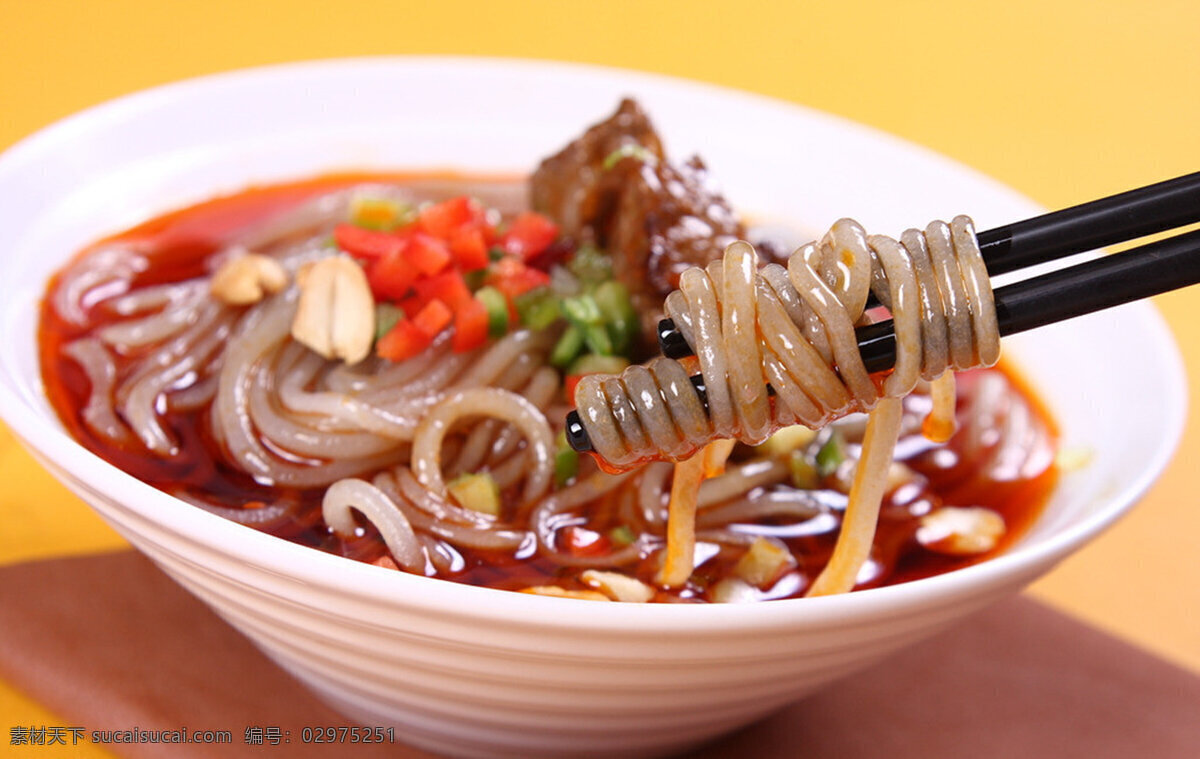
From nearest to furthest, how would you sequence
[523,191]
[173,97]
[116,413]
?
[116,413]
[173,97]
[523,191]

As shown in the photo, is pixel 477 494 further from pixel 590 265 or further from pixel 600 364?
pixel 590 265

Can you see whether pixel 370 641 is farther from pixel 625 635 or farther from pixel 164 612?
pixel 164 612

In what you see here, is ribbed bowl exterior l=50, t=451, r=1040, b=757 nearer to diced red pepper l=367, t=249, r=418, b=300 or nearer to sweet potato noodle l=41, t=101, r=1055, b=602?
sweet potato noodle l=41, t=101, r=1055, b=602

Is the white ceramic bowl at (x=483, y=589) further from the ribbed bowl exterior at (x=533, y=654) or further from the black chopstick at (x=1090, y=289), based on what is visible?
the black chopstick at (x=1090, y=289)

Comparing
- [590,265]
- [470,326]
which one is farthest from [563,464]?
[590,265]

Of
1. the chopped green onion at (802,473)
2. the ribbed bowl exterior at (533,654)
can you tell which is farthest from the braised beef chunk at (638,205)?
the ribbed bowl exterior at (533,654)

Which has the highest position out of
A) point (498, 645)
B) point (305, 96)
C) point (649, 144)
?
point (649, 144)

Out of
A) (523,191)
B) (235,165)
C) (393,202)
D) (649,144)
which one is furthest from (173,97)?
(649,144)

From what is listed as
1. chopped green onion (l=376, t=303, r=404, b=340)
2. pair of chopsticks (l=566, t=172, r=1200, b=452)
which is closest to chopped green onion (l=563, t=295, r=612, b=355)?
chopped green onion (l=376, t=303, r=404, b=340)
